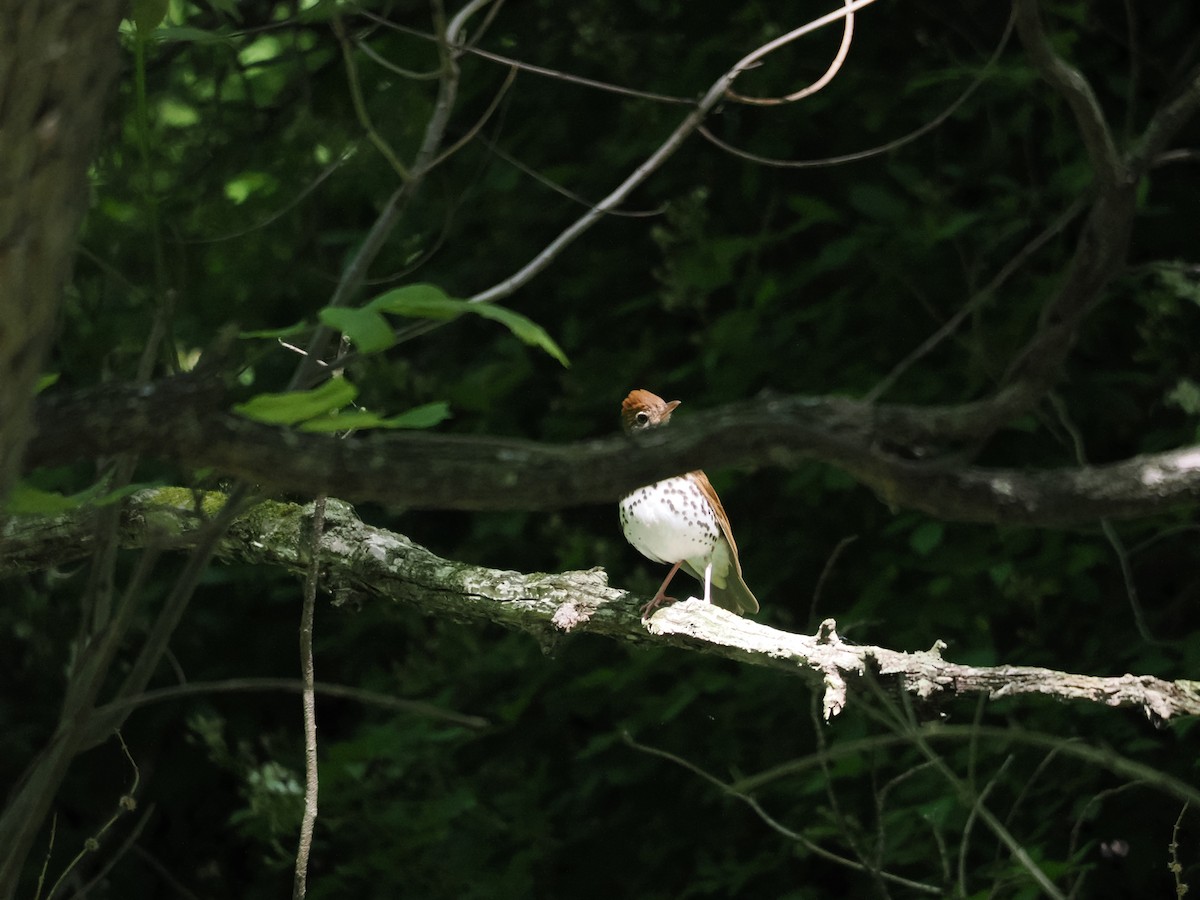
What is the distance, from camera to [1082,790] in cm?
300

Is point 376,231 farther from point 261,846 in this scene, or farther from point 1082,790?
point 261,846

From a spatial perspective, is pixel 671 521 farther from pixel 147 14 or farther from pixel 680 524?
pixel 147 14

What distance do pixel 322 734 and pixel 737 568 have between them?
1979 millimetres

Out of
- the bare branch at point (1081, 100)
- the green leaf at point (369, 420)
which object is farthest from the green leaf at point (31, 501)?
the bare branch at point (1081, 100)

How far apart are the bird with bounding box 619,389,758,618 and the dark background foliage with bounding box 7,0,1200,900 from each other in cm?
28

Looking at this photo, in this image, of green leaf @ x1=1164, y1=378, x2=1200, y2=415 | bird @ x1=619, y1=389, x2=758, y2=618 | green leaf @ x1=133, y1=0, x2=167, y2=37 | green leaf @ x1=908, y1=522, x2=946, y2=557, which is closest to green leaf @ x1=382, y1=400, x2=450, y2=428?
green leaf @ x1=133, y1=0, x2=167, y2=37

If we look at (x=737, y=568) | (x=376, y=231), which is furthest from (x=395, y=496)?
(x=737, y=568)

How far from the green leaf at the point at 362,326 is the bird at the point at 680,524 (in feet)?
7.33

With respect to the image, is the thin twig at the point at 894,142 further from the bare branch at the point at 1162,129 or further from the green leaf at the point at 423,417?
the green leaf at the point at 423,417

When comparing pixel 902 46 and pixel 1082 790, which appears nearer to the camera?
pixel 1082 790

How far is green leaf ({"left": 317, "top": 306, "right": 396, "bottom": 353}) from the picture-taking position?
0.81m

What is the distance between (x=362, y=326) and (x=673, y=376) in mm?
2789

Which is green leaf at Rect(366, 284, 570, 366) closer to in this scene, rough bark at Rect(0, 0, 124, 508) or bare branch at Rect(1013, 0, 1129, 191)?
rough bark at Rect(0, 0, 124, 508)

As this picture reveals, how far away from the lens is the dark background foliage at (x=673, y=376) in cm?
322
